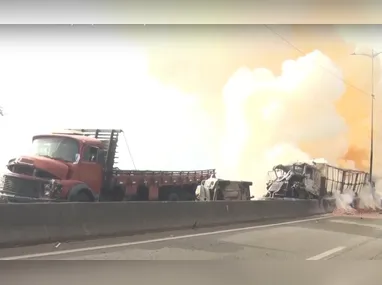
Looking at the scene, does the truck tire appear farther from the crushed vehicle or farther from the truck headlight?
the crushed vehicle

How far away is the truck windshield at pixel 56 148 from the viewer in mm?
8211

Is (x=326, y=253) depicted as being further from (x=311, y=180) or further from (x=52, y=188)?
(x=311, y=180)

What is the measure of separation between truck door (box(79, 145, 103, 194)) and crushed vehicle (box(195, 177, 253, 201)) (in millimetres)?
2134

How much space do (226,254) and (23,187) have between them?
12.7 feet

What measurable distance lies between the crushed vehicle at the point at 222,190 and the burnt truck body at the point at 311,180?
21.3 inches

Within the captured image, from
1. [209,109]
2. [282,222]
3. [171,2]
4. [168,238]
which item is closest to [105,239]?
[168,238]

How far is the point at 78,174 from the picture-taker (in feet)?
29.8

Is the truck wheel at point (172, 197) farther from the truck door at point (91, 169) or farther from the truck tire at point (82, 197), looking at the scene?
the truck tire at point (82, 197)

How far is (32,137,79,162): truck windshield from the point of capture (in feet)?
26.9

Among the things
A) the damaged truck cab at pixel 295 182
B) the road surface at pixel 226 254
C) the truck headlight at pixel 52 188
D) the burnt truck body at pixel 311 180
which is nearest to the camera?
the road surface at pixel 226 254

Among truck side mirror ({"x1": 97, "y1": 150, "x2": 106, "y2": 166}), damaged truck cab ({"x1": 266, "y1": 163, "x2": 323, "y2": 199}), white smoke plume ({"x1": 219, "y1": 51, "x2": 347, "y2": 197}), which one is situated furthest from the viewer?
damaged truck cab ({"x1": 266, "y1": 163, "x2": 323, "y2": 199})

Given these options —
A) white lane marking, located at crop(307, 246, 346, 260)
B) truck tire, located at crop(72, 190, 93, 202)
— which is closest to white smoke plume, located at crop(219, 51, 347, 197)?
white lane marking, located at crop(307, 246, 346, 260)

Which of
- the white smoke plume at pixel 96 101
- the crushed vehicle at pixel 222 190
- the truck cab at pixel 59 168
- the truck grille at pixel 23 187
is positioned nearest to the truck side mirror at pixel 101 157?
the truck cab at pixel 59 168

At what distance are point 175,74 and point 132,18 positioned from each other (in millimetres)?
1014
